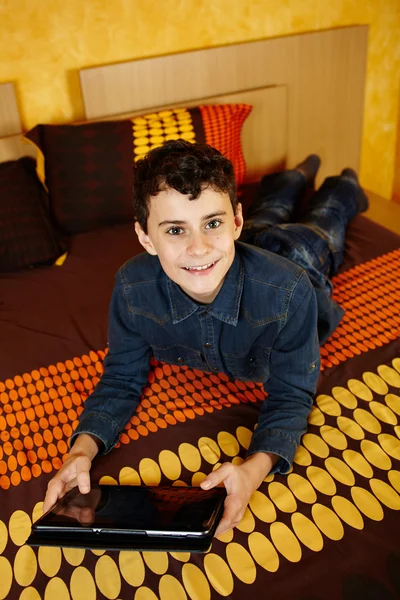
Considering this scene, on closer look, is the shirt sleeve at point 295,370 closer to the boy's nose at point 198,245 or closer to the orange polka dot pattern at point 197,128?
the boy's nose at point 198,245

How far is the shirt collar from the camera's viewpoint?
1199 mm

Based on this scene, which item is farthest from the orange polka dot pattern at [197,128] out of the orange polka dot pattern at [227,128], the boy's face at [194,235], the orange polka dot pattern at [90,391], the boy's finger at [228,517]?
the boy's finger at [228,517]

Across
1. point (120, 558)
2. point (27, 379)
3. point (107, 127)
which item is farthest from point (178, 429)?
point (107, 127)

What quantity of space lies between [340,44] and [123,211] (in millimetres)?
1186

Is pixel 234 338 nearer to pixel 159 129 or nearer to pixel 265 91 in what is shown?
pixel 159 129

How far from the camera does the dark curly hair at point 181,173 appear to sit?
108 cm

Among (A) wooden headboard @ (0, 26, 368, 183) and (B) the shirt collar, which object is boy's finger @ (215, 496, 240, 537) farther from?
(A) wooden headboard @ (0, 26, 368, 183)

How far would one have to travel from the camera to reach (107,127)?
78.2 inches

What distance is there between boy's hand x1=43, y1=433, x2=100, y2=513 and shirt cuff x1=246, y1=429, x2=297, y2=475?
12.2 inches

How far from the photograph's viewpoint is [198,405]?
131 centimetres

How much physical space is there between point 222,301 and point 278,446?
309mm

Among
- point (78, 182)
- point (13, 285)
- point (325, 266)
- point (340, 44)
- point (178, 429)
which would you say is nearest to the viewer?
point (178, 429)

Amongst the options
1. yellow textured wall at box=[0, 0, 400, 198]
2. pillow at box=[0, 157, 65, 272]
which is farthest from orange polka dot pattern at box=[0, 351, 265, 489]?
yellow textured wall at box=[0, 0, 400, 198]

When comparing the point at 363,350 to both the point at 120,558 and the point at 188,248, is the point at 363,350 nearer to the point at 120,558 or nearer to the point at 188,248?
the point at 188,248
